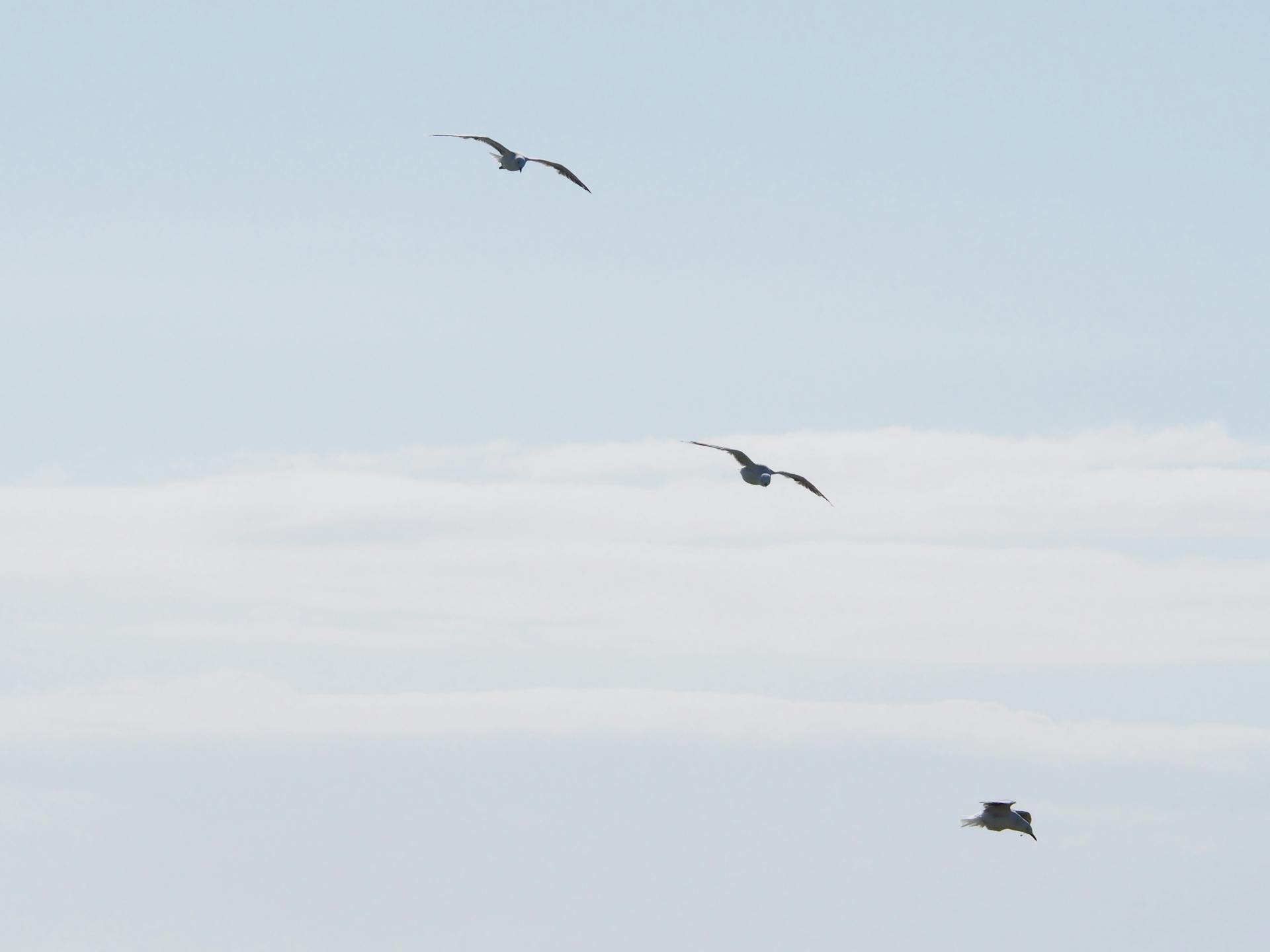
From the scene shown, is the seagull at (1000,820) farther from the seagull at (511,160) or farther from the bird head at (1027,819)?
the seagull at (511,160)

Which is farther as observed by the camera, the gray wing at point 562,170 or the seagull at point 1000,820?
the gray wing at point 562,170

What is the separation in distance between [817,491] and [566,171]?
3332 centimetres

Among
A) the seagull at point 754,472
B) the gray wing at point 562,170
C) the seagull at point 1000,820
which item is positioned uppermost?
the gray wing at point 562,170

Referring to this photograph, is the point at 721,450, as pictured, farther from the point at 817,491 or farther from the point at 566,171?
the point at 566,171

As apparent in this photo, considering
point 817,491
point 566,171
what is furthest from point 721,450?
point 566,171

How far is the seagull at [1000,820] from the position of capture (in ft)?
214

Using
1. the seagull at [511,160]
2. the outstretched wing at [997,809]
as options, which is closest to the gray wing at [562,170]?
the seagull at [511,160]

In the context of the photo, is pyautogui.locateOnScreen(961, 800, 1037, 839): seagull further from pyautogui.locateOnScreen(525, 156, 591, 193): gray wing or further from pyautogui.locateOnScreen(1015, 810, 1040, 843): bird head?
pyautogui.locateOnScreen(525, 156, 591, 193): gray wing

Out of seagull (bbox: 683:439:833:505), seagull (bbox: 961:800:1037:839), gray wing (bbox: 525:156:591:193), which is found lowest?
seagull (bbox: 961:800:1037:839)

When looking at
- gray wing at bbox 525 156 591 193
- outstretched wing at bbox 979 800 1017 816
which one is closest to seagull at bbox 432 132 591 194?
gray wing at bbox 525 156 591 193

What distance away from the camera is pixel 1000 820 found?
65750 millimetres

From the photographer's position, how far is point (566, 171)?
401ft

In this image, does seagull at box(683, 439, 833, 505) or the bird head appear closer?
the bird head

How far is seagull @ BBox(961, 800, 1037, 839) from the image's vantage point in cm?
6525
